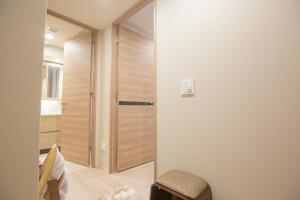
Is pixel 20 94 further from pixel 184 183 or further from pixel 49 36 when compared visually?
pixel 49 36

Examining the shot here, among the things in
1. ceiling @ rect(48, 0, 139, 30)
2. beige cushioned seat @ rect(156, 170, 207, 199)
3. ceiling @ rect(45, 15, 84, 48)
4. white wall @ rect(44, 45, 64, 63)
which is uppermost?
ceiling @ rect(45, 15, 84, 48)

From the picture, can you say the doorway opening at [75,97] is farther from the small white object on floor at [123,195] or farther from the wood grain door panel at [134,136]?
the small white object on floor at [123,195]

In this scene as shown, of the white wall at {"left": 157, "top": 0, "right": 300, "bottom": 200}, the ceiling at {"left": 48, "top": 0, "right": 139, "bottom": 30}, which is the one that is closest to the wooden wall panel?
the ceiling at {"left": 48, "top": 0, "right": 139, "bottom": 30}

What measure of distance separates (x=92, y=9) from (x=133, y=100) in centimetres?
140

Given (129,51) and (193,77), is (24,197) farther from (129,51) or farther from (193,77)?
(129,51)

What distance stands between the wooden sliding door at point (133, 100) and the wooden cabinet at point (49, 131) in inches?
68.2

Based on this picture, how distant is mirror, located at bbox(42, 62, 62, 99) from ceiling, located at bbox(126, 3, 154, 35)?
2200 mm

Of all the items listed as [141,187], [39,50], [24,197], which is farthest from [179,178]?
[39,50]

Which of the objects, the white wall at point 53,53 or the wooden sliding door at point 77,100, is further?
the white wall at point 53,53

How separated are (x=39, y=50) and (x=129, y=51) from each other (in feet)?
6.66

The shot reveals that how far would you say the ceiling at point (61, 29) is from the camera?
7.95 feet

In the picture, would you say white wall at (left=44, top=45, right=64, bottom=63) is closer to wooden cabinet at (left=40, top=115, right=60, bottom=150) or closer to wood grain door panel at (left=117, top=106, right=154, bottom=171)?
wooden cabinet at (left=40, top=115, right=60, bottom=150)

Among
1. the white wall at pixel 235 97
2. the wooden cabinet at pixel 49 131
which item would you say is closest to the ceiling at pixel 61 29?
the wooden cabinet at pixel 49 131

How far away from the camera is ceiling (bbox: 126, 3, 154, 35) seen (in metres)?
2.27
